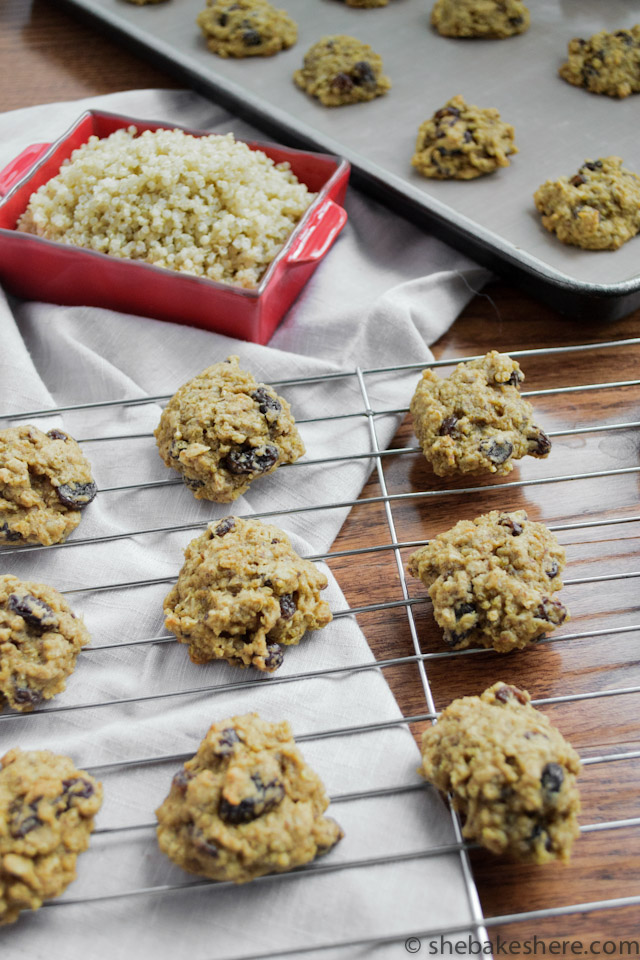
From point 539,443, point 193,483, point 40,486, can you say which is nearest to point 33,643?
point 40,486

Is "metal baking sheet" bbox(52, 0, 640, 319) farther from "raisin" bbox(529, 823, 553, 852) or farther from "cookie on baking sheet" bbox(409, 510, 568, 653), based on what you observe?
"raisin" bbox(529, 823, 553, 852)

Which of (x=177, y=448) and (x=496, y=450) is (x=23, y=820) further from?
(x=496, y=450)

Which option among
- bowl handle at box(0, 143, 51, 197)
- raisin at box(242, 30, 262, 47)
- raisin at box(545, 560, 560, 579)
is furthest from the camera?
raisin at box(242, 30, 262, 47)

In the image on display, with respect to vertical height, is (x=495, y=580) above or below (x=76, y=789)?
above

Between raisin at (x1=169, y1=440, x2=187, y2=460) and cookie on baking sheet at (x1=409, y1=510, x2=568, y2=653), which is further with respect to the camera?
raisin at (x1=169, y1=440, x2=187, y2=460)

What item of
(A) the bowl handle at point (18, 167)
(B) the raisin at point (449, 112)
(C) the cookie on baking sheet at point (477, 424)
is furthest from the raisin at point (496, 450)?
(A) the bowl handle at point (18, 167)

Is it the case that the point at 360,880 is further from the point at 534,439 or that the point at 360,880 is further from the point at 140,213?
the point at 140,213

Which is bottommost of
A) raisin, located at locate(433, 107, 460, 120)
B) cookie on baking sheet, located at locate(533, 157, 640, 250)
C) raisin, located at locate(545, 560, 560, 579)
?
raisin, located at locate(545, 560, 560, 579)

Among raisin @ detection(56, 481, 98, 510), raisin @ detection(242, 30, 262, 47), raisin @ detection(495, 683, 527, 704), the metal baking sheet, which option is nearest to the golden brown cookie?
the metal baking sheet
